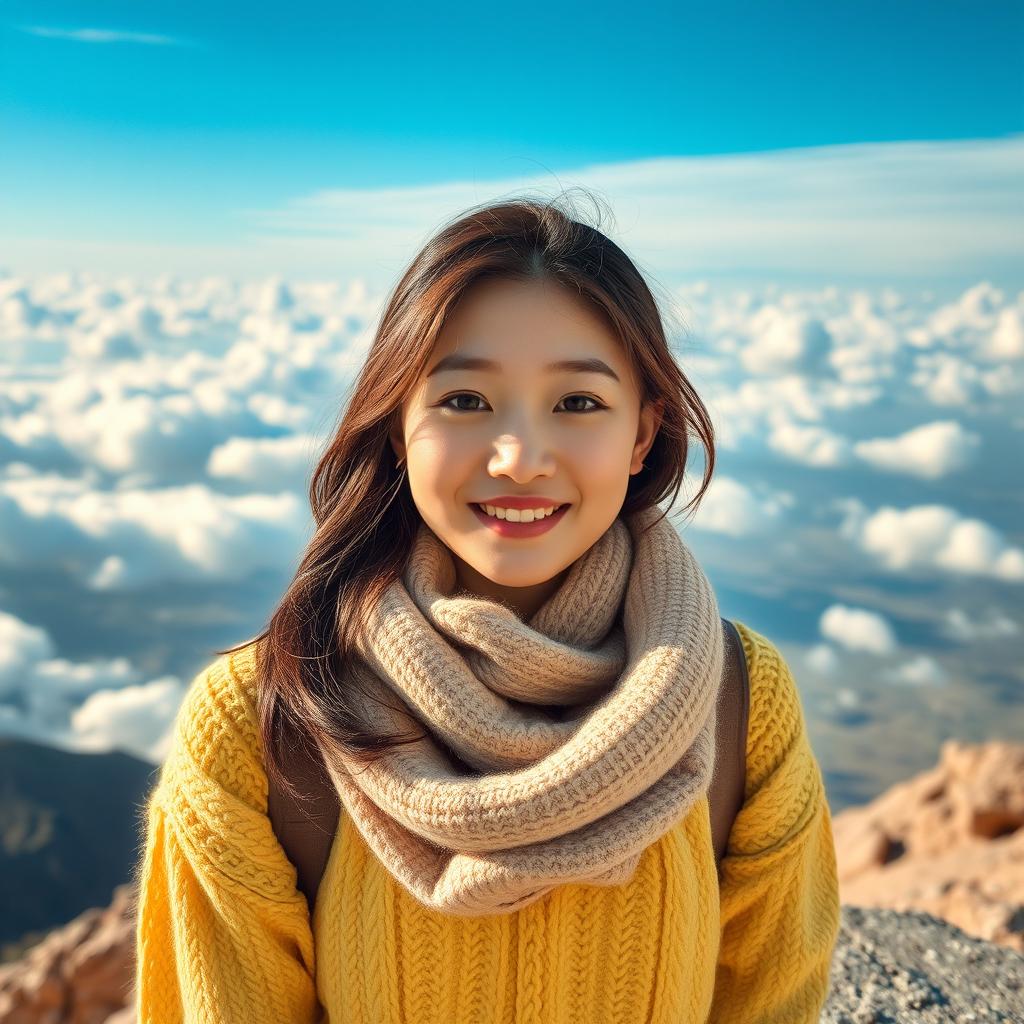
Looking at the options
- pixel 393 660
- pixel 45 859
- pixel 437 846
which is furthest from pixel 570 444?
pixel 45 859

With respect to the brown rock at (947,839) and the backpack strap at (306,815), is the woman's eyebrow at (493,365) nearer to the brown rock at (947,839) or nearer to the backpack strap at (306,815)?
the backpack strap at (306,815)

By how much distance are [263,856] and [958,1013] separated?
2.30 meters

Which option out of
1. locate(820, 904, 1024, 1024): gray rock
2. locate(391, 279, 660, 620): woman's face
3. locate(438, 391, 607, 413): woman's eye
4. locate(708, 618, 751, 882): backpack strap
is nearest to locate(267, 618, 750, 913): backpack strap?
locate(708, 618, 751, 882): backpack strap

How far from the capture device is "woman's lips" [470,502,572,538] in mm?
1823

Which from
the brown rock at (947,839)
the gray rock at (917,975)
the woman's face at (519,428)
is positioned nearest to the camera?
the woman's face at (519,428)

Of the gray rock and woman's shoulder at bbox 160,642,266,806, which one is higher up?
woman's shoulder at bbox 160,642,266,806

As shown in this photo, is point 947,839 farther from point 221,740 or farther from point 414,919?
point 221,740

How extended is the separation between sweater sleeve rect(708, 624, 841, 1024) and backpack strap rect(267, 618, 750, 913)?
0.07ft

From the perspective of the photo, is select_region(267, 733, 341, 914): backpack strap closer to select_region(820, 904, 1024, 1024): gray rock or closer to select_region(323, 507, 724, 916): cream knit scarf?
select_region(323, 507, 724, 916): cream knit scarf

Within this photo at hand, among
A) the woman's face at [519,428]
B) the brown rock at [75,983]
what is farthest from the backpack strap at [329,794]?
the brown rock at [75,983]

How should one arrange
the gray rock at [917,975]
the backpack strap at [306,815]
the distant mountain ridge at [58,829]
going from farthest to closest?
the distant mountain ridge at [58,829]
the gray rock at [917,975]
the backpack strap at [306,815]

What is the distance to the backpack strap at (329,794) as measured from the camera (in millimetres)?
1927

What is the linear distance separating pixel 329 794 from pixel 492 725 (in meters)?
0.43

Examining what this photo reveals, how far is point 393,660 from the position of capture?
1.80m
